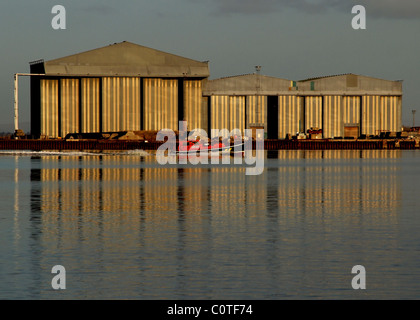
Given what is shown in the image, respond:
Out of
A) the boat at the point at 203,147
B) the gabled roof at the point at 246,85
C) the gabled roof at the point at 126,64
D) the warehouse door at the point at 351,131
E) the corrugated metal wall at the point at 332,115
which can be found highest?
the gabled roof at the point at 126,64

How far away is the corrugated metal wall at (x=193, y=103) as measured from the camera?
413ft

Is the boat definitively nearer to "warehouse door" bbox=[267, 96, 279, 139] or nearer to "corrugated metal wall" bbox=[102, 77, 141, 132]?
"corrugated metal wall" bbox=[102, 77, 141, 132]

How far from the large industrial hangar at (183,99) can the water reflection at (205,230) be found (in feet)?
234

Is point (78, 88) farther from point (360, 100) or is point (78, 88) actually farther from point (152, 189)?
point (152, 189)

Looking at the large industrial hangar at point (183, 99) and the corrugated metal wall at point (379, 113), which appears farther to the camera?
the corrugated metal wall at point (379, 113)

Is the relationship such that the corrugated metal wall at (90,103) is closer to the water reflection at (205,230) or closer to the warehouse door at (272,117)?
the warehouse door at (272,117)

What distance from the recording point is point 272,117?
438 ft

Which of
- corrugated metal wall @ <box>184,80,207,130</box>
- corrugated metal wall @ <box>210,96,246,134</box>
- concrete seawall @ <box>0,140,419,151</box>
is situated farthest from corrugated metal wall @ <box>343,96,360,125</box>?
corrugated metal wall @ <box>184,80,207,130</box>

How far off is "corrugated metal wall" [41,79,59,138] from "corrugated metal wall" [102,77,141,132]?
738 centimetres

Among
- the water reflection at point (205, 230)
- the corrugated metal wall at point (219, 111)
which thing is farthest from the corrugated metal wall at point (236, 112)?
the water reflection at point (205, 230)

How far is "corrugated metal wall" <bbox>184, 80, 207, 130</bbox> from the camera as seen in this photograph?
413 feet

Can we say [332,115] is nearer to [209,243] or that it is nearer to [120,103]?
[120,103]
